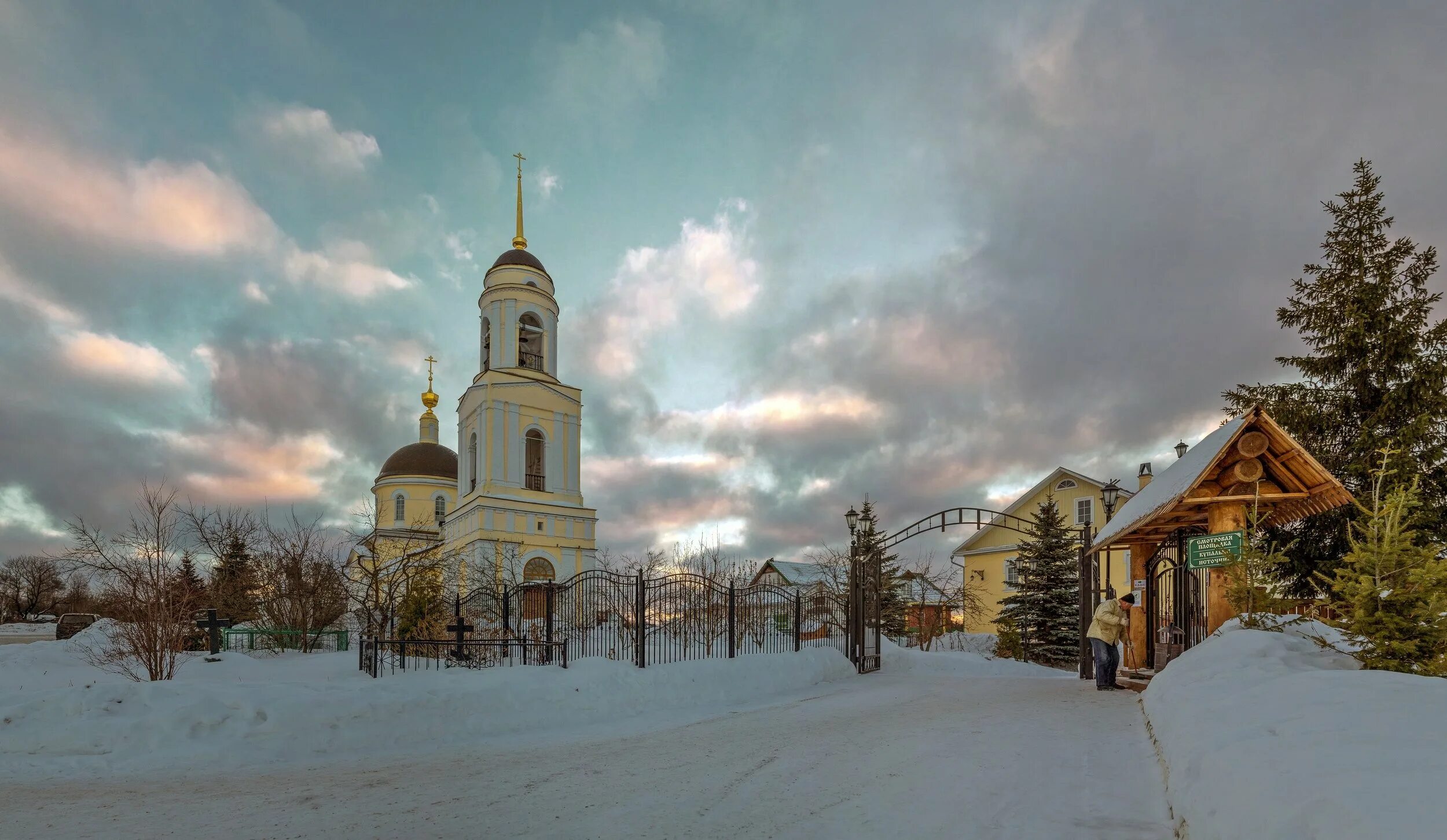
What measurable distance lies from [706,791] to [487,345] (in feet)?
116

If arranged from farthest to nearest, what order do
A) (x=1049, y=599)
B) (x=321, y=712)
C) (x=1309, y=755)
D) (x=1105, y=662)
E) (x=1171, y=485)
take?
1. (x=1049, y=599)
2. (x=1105, y=662)
3. (x=1171, y=485)
4. (x=321, y=712)
5. (x=1309, y=755)

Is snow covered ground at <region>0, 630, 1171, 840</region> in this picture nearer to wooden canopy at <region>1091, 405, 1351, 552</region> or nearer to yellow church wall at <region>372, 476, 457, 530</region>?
wooden canopy at <region>1091, 405, 1351, 552</region>

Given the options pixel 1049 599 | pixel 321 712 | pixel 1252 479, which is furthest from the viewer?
pixel 1049 599

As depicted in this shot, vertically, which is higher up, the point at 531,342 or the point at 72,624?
the point at 531,342

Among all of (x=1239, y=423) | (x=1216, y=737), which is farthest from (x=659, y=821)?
(x=1239, y=423)

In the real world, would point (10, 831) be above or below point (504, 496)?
below

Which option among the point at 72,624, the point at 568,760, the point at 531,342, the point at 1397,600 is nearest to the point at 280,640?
the point at 72,624

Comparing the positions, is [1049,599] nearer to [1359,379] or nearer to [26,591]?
[1359,379]

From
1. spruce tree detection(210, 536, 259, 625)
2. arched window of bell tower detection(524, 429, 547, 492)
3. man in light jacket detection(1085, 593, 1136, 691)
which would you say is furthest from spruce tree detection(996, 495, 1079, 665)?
spruce tree detection(210, 536, 259, 625)

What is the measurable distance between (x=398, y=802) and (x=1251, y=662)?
8.06m

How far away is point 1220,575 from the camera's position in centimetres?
1092

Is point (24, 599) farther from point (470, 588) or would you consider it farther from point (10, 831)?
point (10, 831)

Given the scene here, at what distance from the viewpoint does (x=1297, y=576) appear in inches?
709

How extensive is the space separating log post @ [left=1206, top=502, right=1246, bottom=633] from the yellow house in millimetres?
28124
